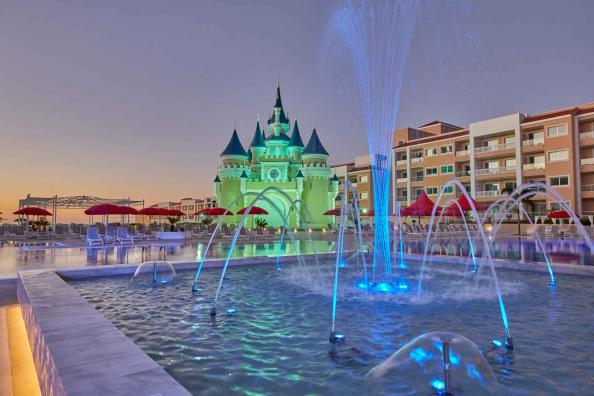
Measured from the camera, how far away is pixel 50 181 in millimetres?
45750

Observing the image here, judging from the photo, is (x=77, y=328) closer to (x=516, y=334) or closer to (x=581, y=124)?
(x=516, y=334)

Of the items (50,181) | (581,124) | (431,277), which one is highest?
(581,124)

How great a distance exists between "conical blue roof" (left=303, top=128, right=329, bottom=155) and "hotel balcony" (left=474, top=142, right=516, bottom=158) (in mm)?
17908

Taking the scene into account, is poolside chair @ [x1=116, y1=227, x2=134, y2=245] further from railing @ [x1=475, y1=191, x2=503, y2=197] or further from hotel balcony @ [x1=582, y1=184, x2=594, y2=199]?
hotel balcony @ [x1=582, y1=184, x2=594, y2=199]

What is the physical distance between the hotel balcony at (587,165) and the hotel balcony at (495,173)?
5950 mm

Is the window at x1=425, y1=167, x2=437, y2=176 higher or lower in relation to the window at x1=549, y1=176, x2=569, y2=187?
higher

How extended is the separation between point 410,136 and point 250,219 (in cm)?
2716

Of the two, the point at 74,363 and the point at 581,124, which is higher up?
the point at 581,124

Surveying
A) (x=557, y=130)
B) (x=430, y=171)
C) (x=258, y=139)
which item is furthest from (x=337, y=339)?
(x=258, y=139)

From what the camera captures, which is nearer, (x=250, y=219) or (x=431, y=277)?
(x=431, y=277)

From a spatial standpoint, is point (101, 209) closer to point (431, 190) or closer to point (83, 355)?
point (83, 355)

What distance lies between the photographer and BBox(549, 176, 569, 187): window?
120 feet

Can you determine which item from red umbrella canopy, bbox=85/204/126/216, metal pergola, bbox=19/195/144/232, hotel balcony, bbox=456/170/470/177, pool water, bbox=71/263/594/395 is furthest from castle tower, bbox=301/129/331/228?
pool water, bbox=71/263/594/395

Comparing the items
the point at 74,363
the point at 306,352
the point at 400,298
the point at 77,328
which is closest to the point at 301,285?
the point at 400,298
